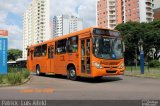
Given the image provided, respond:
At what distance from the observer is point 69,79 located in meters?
22.0

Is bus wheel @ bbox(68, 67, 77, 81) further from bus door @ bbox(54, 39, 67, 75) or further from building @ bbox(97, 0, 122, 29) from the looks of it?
building @ bbox(97, 0, 122, 29)

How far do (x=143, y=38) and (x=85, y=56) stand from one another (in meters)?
56.2

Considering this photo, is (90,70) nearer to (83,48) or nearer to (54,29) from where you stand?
(83,48)

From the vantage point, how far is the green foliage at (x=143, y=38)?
73.0m

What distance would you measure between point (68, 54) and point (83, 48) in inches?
86.9

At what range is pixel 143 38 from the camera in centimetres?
7356

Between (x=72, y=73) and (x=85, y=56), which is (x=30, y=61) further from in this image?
(x=85, y=56)

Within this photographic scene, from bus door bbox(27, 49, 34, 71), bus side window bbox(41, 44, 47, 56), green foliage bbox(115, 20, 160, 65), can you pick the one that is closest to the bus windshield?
bus side window bbox(41, 44, 47, 56)

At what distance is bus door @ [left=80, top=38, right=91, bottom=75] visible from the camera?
62.7ft

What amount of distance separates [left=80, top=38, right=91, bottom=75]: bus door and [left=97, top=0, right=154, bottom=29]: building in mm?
98273

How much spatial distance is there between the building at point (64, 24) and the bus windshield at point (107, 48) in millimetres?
150968

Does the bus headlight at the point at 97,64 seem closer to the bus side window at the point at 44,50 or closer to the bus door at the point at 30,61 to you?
the bus side window at the point at 44,50

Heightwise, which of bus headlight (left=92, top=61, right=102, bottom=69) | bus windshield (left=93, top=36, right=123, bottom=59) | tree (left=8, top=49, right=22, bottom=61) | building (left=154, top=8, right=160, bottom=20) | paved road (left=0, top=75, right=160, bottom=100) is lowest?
paved road (left=0, top=75, right=160, bottom=100)

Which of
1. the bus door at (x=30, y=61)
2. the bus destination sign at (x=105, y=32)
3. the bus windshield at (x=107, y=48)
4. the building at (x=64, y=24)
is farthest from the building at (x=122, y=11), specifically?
the bus windshield at (x=107, y=48)
